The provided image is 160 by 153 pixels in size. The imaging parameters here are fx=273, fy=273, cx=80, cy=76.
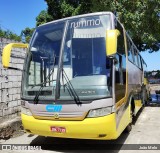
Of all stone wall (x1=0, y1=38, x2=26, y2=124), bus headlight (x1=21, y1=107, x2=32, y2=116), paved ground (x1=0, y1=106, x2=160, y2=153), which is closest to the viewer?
bus headlight (x1=21, y1=107, x2=32, y2=116)

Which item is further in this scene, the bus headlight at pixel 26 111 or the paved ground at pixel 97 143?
the paved ground at pixel 97 143

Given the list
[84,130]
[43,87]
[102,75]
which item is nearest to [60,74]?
[43,87]

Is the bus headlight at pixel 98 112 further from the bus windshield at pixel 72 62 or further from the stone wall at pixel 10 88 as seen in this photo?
the stone wall at pixel 10 88

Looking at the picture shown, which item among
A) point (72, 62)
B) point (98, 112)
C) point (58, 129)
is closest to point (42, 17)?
point (72, 62)

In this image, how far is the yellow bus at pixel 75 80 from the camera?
5262 mm

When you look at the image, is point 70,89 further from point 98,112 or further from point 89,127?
point 89,127

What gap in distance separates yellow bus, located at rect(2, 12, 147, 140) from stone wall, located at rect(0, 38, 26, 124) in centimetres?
247

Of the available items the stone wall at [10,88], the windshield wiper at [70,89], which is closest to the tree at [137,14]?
the stone wall at [10,88]

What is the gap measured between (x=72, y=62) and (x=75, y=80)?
1.39 feet

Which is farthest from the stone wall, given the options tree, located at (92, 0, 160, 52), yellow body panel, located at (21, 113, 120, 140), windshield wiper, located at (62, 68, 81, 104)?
tree, located at (92, 0, 160, 52)

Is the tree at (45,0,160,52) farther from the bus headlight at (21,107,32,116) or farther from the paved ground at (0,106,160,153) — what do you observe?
the bus headlight at (21,107,32,116)

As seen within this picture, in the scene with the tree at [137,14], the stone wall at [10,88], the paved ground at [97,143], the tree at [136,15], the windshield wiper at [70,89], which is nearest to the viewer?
the windshield wiper at [70,89]

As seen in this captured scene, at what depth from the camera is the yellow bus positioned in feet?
17.3

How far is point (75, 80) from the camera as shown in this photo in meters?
5.54
